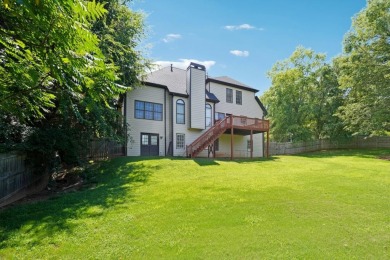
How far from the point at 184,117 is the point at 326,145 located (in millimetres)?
22168

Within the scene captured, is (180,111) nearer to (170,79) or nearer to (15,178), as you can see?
(170,79)

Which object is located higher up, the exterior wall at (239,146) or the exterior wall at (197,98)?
the exterior wall at (197,98)

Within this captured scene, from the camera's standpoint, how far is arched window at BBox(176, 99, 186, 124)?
826 inches

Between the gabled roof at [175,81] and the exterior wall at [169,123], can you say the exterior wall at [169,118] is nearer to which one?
the exterior wall at [169,123]

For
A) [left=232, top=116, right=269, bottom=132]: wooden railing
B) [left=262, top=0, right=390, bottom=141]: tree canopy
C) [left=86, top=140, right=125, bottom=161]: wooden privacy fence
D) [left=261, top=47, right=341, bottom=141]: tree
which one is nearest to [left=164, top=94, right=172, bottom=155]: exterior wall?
[left=86, top=140, right=125, bottom=161]: wooden privacy fence

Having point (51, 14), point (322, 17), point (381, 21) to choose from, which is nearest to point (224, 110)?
point (322, 17)

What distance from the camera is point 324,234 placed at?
523 centimetres

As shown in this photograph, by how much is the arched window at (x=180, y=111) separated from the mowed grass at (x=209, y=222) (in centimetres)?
1094

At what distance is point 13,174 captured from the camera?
975 centimetres

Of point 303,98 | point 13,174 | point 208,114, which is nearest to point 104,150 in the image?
point 13,174

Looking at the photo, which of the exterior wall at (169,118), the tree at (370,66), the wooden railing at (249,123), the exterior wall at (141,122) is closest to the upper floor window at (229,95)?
the wooden railing at (249,123)

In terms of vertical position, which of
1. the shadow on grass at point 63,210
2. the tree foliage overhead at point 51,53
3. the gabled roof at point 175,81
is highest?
the gabled roof at point 175,81

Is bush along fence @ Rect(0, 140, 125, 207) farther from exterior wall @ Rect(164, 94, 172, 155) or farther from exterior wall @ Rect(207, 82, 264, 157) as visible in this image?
exterior wall @ Rect(207, 82, 264, 157)

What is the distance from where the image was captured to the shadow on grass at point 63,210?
5.81 meters
